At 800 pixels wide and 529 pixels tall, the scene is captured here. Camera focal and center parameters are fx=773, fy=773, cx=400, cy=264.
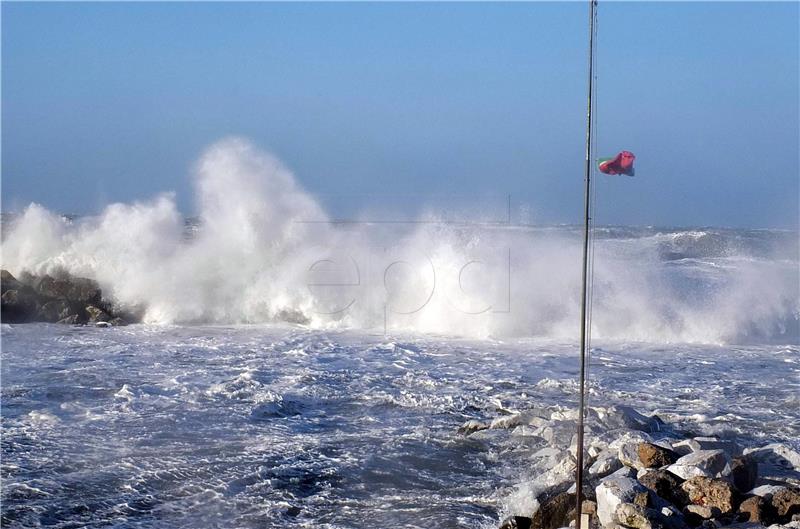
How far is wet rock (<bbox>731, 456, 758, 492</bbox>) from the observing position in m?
7.71

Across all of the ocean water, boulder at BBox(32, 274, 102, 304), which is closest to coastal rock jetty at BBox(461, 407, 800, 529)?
the ocean water

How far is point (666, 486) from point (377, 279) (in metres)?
15.3

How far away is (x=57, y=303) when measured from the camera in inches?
787

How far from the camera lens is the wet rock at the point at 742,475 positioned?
25.3 feet

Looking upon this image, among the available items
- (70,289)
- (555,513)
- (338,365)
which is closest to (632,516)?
(555,513)

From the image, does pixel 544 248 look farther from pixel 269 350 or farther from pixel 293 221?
pixel 269 350

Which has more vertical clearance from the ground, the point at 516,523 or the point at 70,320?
the point at 70,320

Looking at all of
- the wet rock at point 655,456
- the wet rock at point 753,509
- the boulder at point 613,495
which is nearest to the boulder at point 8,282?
the wet rock at point 655,456

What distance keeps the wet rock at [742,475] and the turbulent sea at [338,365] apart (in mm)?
1944

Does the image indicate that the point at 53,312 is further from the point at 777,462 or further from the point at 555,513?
the point at 777,462

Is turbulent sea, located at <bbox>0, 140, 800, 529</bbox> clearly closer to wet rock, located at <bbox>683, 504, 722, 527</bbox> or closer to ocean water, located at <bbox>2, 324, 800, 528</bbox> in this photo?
ocean water, located at <bbox>2, 324, 800, 528</bbox>

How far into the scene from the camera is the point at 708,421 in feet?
34.2

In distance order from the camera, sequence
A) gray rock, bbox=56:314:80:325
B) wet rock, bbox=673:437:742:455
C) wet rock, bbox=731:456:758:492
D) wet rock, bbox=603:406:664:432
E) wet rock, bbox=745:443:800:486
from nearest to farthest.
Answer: wet rock, bbox=731:456:758:492
wet rock, bbox=745:443:800:486
wet rock, bbox=673:437:742:455
wet rock, bbox=603:406:664:432
gray rock, bbox=56:314:80:325

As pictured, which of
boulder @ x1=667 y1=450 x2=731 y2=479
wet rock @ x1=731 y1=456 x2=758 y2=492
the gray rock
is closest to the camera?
boulder @ x1=667 y1=450 x2=731 y2=479
